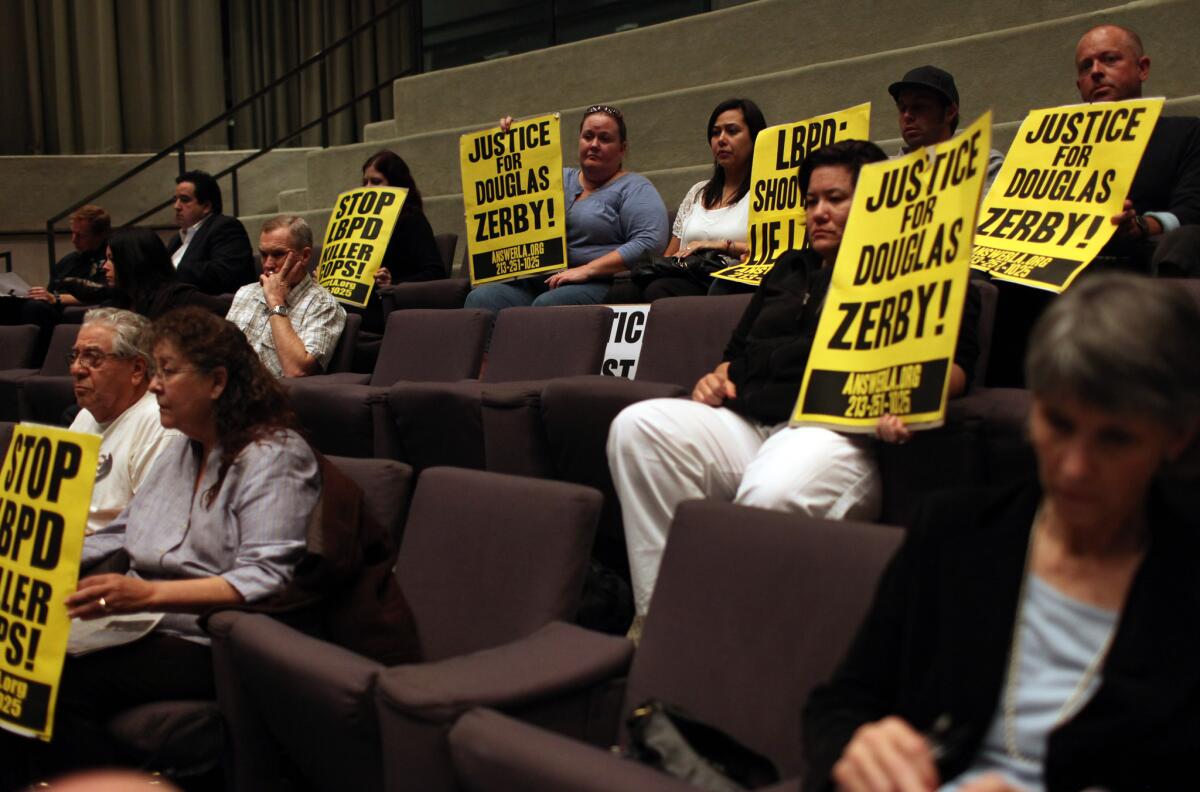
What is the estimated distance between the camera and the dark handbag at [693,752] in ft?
4.78

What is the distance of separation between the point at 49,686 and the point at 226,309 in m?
2.86

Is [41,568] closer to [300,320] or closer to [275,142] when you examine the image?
[300,320]

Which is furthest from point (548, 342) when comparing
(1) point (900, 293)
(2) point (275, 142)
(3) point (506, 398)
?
(2) point (275, 142)

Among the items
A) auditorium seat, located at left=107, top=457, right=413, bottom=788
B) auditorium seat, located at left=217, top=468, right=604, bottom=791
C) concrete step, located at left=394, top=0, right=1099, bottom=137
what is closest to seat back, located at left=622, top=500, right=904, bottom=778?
auditorium seat, located at left=217, top=468, right=604, bottom=791

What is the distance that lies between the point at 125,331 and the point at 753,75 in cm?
324

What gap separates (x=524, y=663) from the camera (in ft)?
5.88

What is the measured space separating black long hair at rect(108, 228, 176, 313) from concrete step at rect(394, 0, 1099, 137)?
7.30 ft

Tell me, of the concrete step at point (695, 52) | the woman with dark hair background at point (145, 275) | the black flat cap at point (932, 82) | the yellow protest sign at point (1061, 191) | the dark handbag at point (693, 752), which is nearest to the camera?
the dark handbag at point (693, 752)

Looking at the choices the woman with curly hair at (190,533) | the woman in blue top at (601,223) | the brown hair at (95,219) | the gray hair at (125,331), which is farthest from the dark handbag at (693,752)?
the brown hair at (95,219)

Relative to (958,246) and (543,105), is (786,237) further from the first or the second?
(543,105)

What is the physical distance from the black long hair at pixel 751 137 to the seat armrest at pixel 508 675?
8.09 feet

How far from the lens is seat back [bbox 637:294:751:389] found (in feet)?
10.3

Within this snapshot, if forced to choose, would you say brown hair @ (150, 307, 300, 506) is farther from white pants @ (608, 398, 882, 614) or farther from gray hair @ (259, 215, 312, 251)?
gray hair @ (259, 215, 312, 251)

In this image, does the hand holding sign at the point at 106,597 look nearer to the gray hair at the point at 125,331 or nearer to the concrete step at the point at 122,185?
the gray hair at the point at 125,331
